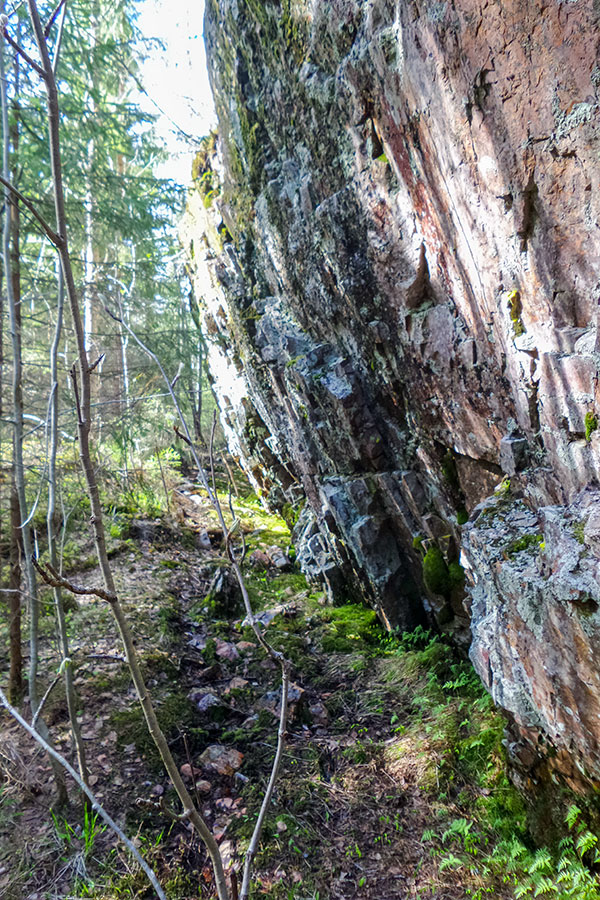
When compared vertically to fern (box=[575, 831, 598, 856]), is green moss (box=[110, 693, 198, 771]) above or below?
above

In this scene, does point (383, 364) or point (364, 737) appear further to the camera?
point (383, 364)

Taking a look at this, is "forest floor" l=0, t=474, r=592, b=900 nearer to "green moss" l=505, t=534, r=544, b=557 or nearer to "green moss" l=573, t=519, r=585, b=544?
"green moss" l=505, t=534, r=544, b=557

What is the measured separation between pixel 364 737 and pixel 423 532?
2075 millimetres

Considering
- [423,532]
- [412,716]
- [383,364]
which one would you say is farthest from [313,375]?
[412,716]

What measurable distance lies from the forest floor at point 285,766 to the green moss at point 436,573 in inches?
23.5

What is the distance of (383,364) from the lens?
518 cm

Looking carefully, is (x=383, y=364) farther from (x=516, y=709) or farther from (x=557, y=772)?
(x=557, y=772)

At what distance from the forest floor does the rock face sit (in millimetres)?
764

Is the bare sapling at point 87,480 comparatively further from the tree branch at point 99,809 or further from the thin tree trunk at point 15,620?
the thin tree trunk at point 15,620

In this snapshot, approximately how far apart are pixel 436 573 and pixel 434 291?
2.86 m

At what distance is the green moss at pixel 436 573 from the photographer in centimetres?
527

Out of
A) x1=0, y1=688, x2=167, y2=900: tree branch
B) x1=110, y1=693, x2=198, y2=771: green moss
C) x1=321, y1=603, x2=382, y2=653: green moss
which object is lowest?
x1=110, y1=693, x2=198, y2=771: green moss

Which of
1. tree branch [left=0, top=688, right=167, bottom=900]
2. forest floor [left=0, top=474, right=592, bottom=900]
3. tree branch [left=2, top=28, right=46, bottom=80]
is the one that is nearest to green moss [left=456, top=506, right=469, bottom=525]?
forest floor [left=0, top=474, right=592, bottom=900]

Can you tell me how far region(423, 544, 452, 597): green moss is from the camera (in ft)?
17.3
